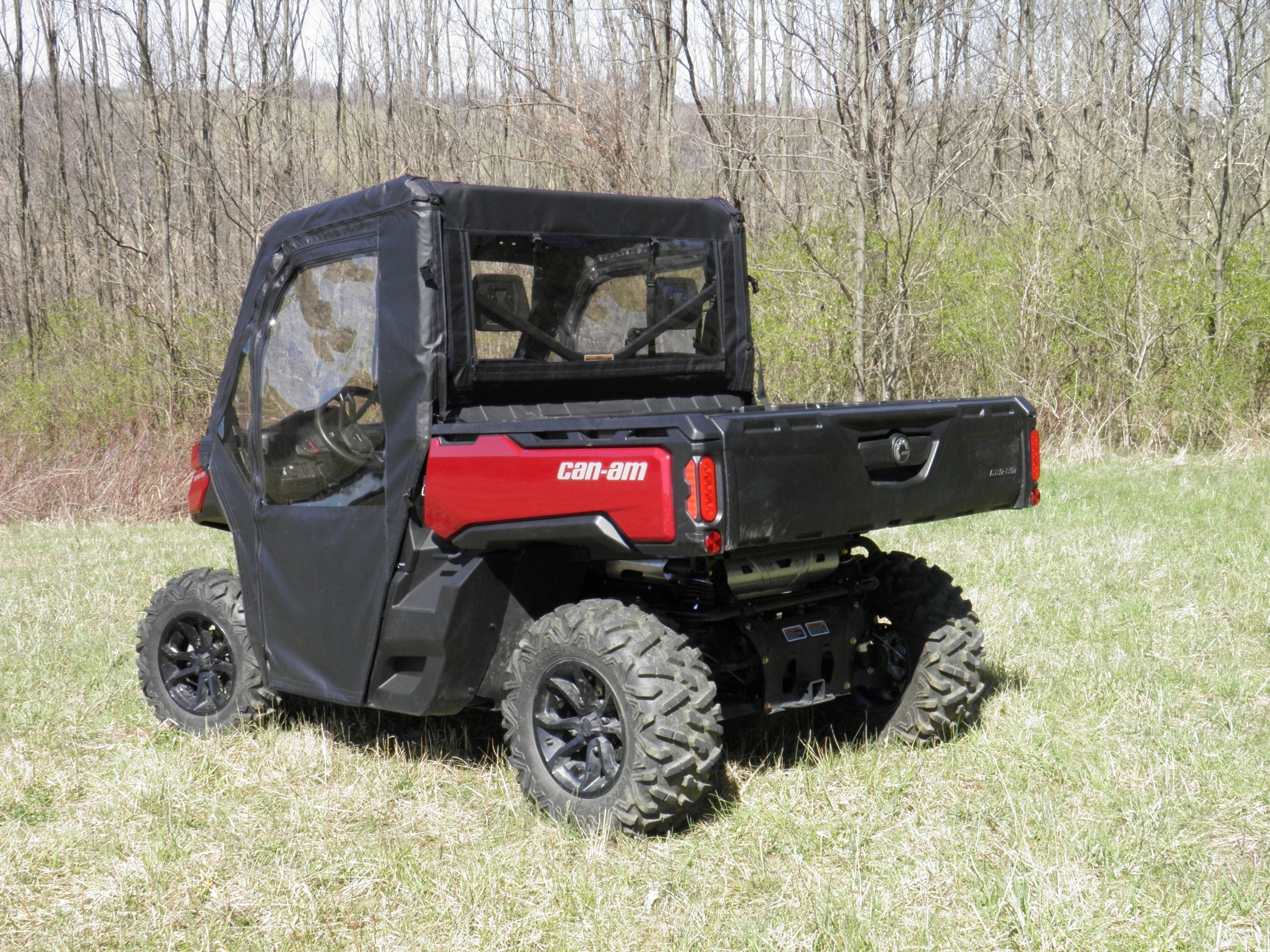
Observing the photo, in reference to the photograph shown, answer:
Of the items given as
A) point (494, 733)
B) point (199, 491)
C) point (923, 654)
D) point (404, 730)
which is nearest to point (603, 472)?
point (923, 654)

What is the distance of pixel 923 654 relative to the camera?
4.47 meters

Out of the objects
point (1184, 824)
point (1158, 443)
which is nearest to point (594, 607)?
point (1184, 824)

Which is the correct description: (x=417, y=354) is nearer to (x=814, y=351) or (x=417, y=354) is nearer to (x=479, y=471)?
(x=479, y=471)

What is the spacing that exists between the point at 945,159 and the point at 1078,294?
2.18m

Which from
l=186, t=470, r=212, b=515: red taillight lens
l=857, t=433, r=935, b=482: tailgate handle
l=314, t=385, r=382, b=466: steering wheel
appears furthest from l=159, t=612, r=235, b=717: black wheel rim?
l=857, t=433, r=935, b=482: tailgate handle

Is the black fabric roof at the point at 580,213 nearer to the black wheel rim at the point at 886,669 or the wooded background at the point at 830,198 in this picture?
the black wheel rim at the point at 886,669

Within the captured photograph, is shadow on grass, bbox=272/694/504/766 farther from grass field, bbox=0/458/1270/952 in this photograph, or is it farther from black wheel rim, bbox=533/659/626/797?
black wheel rim, bbox=533/659/626/797

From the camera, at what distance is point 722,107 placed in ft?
45.7

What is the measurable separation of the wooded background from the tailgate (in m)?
7.58

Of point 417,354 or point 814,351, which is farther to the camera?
point 814,351

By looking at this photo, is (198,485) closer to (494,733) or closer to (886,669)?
(494,733)

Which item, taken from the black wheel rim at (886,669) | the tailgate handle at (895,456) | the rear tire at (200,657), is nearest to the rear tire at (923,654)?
the black wheel rim at (886,669)

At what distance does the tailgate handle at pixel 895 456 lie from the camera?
378 cm

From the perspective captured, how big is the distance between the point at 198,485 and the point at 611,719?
2213 millimetres
